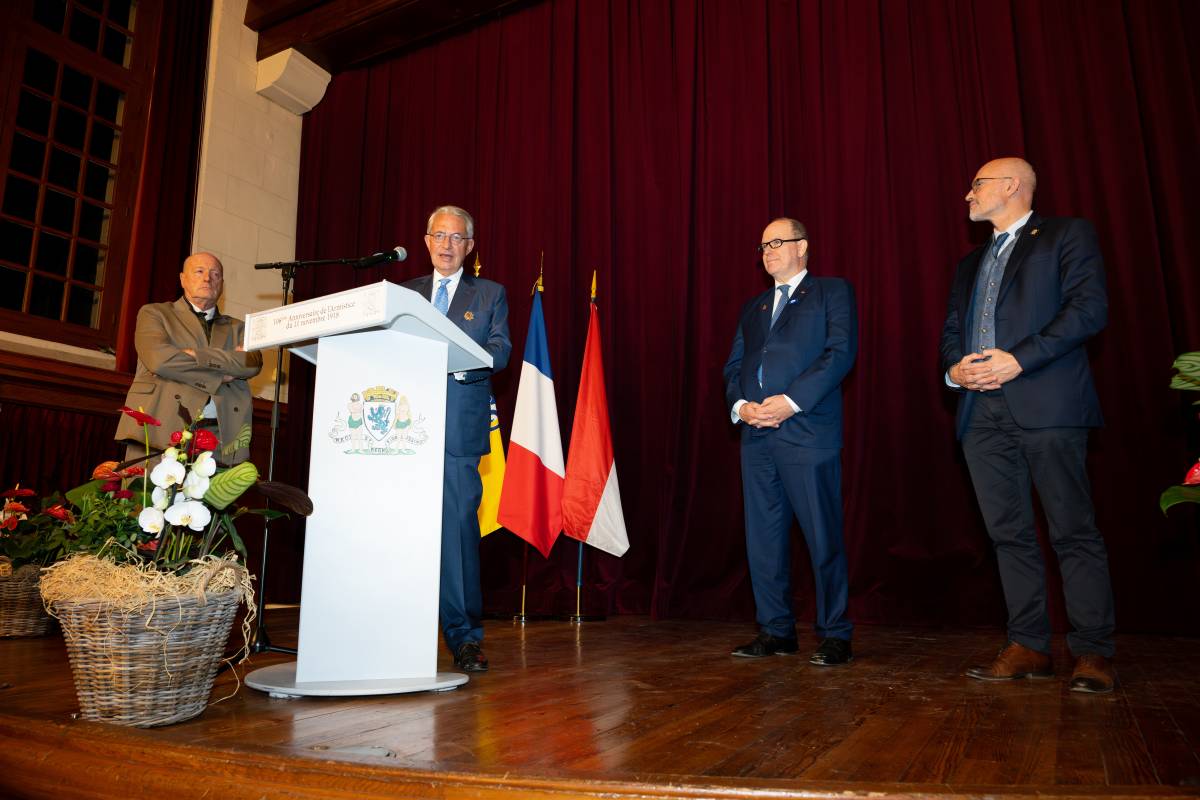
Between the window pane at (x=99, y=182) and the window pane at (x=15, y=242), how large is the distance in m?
0.46

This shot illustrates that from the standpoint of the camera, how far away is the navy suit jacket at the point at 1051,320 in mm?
2303

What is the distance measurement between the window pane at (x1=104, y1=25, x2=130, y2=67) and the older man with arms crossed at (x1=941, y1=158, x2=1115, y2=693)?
16.9 ft

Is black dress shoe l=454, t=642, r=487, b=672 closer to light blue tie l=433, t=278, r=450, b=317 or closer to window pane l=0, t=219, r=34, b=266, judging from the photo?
light blue tie l=433, t=278, r=450, b=317

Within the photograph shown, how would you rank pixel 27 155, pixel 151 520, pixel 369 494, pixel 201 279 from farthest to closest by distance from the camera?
1. pixel 27 155
2. pixel 201 279
3. pixel 369 494
4. pixel 151 520

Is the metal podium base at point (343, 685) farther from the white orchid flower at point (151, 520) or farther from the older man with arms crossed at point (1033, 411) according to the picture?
the older man with arms crossed at point (1033, 411)

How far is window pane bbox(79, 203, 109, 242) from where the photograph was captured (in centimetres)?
496

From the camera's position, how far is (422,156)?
5.61m

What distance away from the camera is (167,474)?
173cm

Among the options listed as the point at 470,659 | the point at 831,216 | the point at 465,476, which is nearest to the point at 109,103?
the point at 465,476

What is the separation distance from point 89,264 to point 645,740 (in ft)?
15.9

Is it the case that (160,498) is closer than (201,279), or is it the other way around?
(160,498)

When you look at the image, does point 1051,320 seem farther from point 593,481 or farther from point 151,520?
point 151,520

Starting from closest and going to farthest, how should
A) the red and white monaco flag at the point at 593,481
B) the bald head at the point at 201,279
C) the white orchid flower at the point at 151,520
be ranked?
the white orchid flower at the point at 151,520 < the bald head at the point at 201,279 < the red and white monaco flag at the point at 593,481

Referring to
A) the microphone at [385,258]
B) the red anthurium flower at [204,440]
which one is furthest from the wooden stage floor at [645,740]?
the microphone at [385,258]
